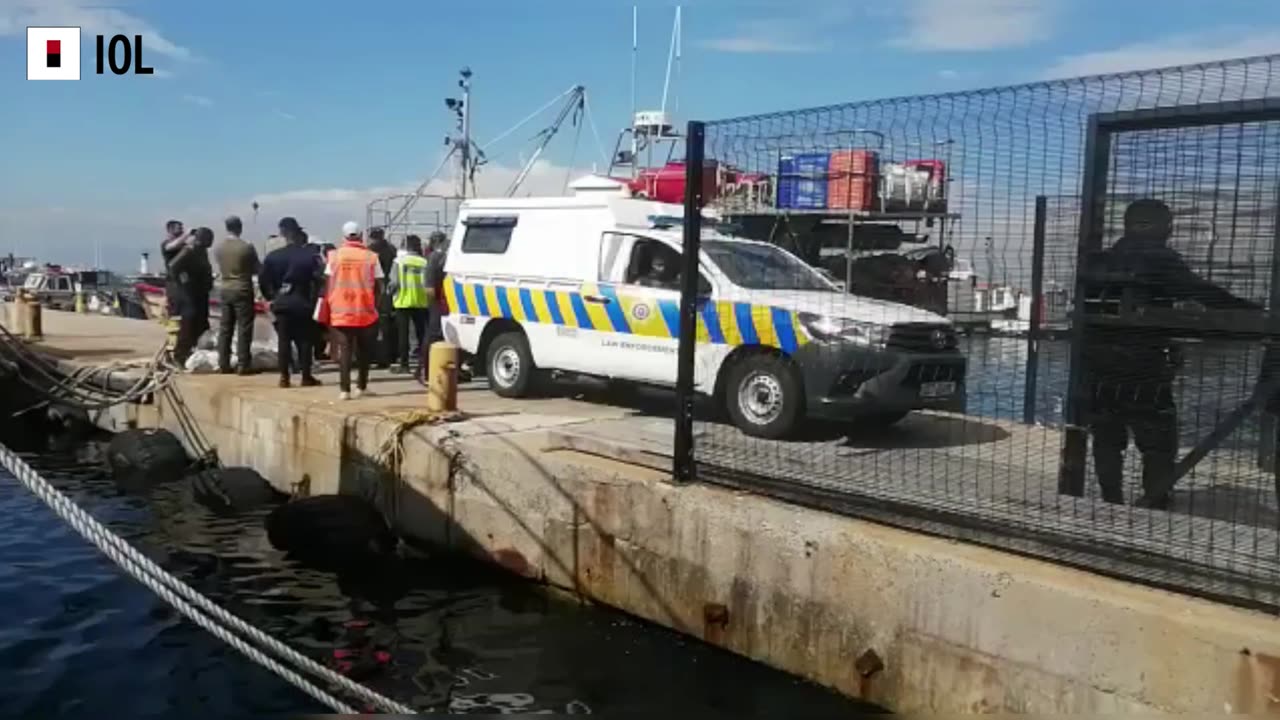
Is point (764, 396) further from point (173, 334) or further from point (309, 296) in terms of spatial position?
point (173, 334)

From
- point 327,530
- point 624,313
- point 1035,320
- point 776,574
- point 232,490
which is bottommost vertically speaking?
point 232,490

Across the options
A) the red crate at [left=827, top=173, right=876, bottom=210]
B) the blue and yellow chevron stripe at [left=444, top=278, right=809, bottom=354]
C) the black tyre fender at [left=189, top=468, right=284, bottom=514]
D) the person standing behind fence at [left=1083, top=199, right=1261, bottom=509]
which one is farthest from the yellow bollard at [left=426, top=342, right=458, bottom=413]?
the person standing behind fence at [left=1083, top=199, right=1261, bottom=509]

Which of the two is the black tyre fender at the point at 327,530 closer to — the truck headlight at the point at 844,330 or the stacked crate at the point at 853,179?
the truck headlight at the point at 844,330

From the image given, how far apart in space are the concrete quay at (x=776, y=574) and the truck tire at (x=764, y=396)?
0.71 meters

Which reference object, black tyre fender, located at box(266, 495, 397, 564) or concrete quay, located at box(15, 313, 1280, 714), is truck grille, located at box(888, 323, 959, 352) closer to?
concrete quay, located at box(15, 313, 1280, 714)

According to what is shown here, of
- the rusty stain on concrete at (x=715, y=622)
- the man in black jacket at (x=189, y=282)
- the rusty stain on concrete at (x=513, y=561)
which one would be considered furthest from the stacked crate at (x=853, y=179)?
the man in black jacket at (x=189, y=282)

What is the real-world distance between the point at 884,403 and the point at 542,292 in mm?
4213

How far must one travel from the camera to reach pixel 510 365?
34.2ft

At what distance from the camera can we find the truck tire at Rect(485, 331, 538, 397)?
1028 cm

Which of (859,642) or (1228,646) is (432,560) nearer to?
(859,642)

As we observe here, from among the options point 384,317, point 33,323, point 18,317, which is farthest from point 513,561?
point 18,317

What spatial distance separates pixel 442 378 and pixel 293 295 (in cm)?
284

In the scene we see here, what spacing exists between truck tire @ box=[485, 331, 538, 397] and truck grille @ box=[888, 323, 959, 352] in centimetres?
482

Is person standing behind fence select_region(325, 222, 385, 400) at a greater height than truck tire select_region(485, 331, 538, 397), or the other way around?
person standing behind fence select_region(325, 222, 385, 400)
